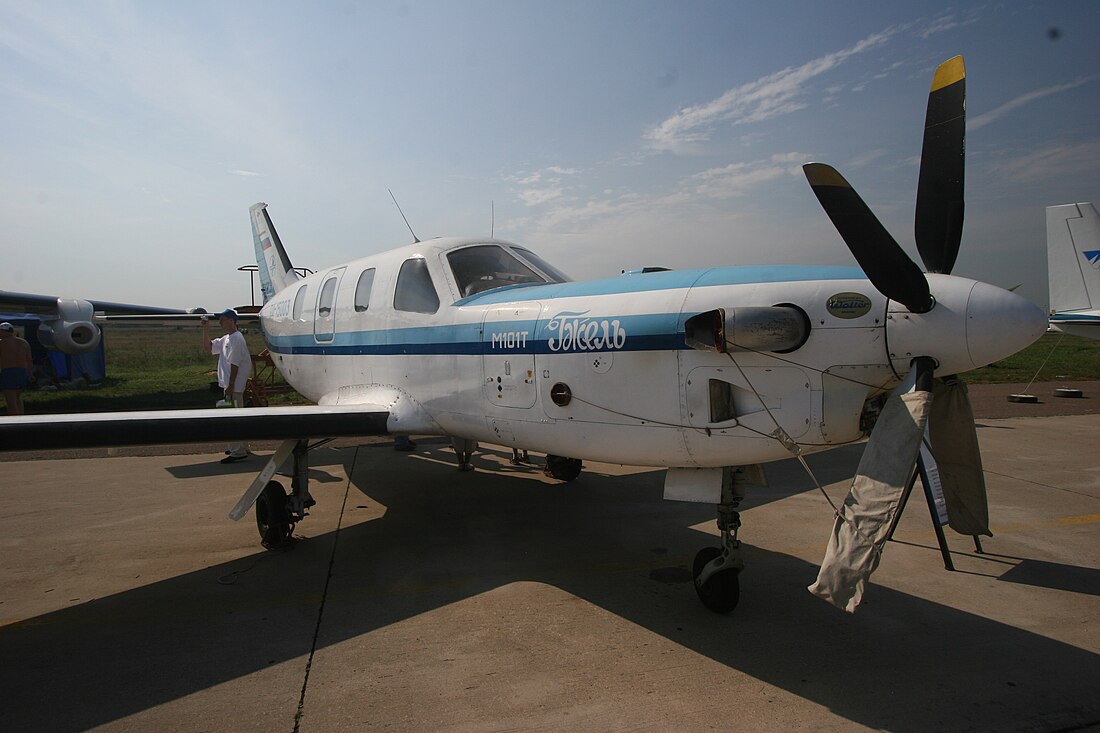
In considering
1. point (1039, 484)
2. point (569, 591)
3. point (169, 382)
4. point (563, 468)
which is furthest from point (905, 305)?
point (169, 382)

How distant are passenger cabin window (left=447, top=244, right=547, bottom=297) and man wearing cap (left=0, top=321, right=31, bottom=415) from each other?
956 centimetres

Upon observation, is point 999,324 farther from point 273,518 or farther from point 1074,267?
point 1074,267

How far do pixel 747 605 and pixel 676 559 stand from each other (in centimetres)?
96

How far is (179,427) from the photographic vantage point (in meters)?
4.79

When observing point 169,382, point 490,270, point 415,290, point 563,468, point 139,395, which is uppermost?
point 490,270

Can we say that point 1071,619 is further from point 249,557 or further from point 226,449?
point 226,449

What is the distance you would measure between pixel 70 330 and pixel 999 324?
19185mm

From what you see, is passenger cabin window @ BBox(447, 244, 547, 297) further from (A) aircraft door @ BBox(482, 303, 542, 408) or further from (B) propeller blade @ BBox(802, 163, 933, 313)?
(B) propeller blade @ BBox(802, 163, 933, 313)

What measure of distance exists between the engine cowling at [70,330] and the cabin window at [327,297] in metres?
12.5

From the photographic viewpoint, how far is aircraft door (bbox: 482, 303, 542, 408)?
4301mm

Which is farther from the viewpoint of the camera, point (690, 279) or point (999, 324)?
point (690, 279)

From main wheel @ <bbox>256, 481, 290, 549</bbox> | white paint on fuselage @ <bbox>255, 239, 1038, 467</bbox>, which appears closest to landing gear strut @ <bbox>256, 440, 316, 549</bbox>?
main wheel @ <bbox>256, 481, 290, 549</bbox>

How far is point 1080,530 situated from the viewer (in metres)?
5.82

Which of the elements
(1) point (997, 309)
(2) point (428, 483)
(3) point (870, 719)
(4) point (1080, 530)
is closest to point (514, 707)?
(3) point (870, 719)
